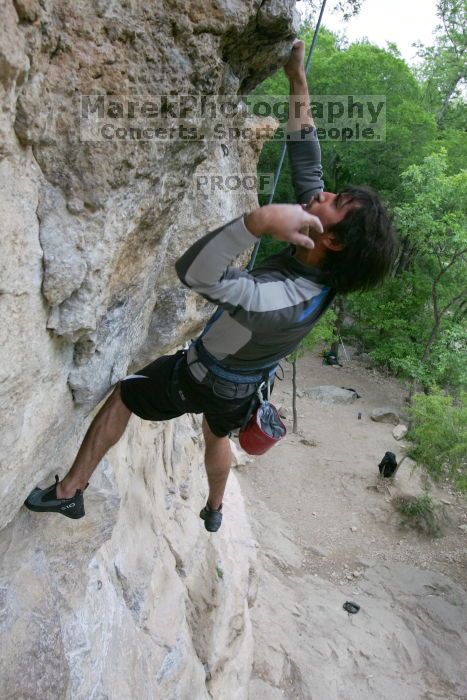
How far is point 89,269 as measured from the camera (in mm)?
2373

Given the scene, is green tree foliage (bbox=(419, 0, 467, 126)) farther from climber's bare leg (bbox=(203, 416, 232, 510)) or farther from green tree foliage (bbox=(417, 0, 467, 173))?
climber's bare leg (bbox=(203, 416, 232, 510))

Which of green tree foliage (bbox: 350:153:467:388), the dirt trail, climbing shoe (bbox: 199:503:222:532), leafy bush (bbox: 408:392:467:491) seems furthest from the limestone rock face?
green tree foliage (bbox: 350:153:467:388)

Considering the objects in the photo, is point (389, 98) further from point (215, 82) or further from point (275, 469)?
point (215, 82)

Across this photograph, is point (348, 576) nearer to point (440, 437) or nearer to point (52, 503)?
point (440, 437)

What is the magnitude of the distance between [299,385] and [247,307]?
1638cm

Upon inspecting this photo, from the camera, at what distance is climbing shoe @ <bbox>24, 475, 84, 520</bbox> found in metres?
2.80

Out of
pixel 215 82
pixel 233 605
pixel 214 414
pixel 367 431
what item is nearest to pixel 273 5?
pixel 215 82

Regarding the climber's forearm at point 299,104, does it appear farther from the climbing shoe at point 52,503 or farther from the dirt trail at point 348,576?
the dirt trail at point 348,576

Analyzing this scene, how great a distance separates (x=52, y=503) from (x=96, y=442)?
388mm

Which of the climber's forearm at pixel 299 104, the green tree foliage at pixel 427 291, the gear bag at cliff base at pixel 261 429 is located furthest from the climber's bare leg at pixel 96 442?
the green tree foliage at pixel 427 291

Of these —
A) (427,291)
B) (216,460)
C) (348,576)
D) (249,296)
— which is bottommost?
(348,576)

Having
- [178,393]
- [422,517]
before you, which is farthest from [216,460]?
[422,517]

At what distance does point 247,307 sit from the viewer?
2.31m

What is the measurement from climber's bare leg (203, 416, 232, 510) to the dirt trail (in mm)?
3653
